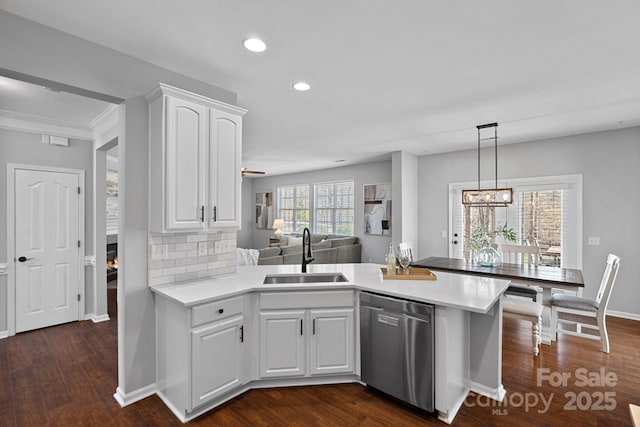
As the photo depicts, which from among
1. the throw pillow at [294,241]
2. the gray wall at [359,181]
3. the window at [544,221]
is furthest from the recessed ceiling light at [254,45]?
the throw pillow at [294,241]

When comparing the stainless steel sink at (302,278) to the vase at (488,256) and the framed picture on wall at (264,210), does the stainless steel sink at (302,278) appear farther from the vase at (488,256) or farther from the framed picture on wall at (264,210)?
the framed picture on wall at (264,210)

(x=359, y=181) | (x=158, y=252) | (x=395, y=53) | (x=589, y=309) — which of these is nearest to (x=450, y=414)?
(x=589, y=309)

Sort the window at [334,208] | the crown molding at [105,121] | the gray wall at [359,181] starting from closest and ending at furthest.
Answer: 1. the crown molding at [105,121]
2. the gray wall at [359,181]
3. the window at [334,208]

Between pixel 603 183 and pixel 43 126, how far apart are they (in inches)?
289

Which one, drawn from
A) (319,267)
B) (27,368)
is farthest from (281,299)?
(27,368)

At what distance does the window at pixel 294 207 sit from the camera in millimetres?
8543

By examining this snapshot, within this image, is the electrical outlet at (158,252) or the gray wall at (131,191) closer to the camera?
the gray wall at (131,191)

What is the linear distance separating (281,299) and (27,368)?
2505mm

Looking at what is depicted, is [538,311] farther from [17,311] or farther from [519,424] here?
[17,311]

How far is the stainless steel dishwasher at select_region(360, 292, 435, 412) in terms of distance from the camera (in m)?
2.14

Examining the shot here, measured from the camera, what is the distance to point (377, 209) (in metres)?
6.97

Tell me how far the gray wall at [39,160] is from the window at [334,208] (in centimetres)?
509

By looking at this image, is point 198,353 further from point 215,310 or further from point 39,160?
point 39,160

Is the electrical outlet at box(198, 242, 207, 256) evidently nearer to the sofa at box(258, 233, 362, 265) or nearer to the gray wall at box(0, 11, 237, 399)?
the gray wall at box(0, 11, 237, 399)
